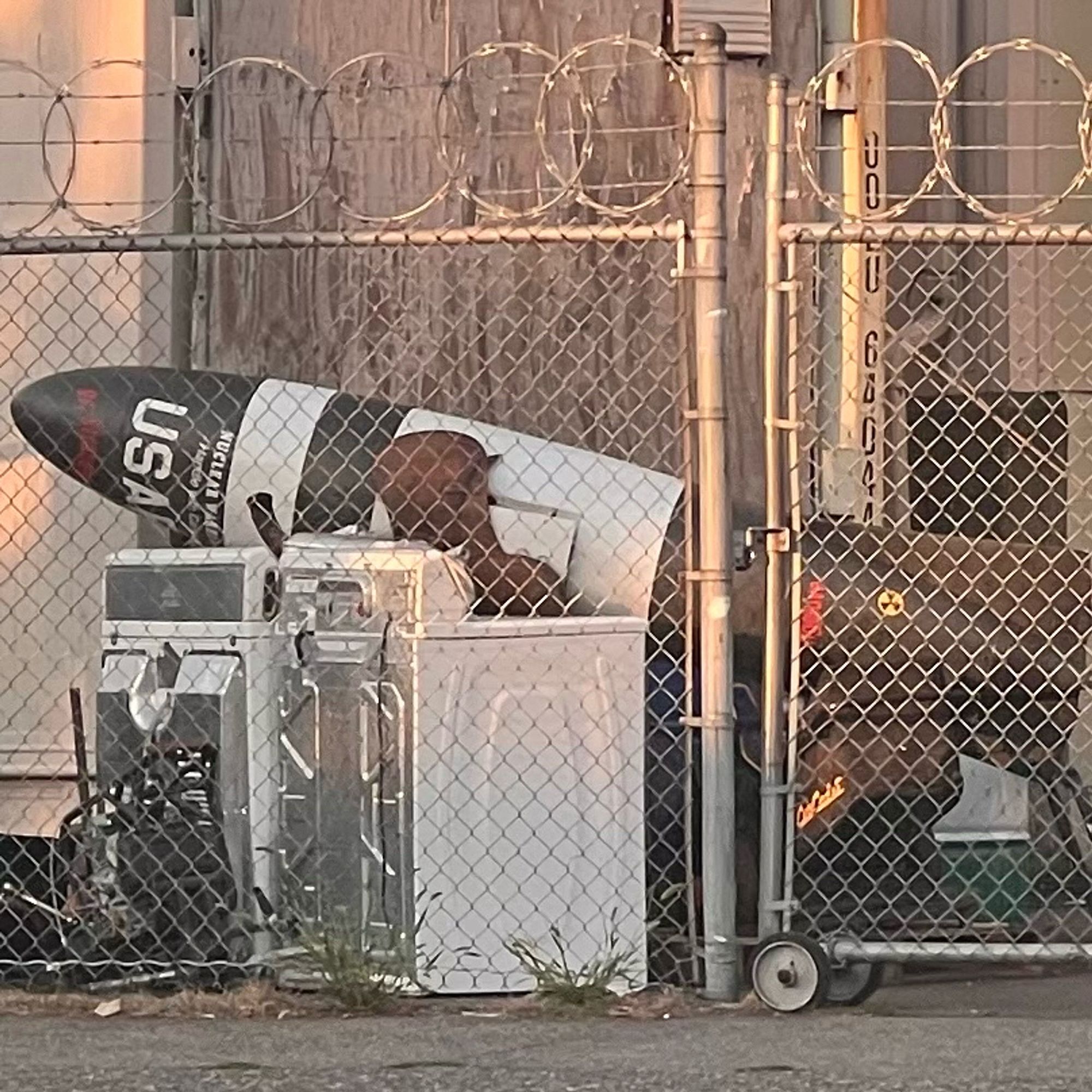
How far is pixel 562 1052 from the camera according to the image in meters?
4.79

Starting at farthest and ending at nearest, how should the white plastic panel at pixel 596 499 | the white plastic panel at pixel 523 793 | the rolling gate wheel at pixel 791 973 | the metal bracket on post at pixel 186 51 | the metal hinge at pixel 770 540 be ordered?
the metal bracket on post at pixel 186 51
the white plastic panel at pixel 596 499
the white plastic panel at pixel 523 793
the metal hinge at pixel 770 540
the rolling gate wheel at pixel 791 973

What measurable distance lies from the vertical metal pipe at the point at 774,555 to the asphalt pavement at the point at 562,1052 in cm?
38

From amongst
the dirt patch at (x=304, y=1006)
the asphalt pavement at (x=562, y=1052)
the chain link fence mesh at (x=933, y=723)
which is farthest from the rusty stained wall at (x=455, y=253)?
the asphalt pavement at (x=562, y=1052)

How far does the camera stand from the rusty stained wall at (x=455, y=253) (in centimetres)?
720

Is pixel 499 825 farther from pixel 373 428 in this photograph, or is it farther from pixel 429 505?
pixel 373 428

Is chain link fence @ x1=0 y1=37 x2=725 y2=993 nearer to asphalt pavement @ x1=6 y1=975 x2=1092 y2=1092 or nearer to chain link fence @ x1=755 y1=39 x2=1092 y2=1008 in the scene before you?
asphalt pavement @ x1=6 y1=975 x2=1092 y2=1092

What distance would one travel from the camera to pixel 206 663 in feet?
18.5

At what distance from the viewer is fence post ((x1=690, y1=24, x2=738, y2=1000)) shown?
5258 mm

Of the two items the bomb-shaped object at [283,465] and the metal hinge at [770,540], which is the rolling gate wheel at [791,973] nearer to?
the metal hinge at [770,540]

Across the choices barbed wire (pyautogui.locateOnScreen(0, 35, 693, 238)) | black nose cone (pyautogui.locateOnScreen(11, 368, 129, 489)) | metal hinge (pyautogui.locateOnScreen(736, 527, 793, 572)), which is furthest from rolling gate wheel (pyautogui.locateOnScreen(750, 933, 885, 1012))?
barbed wire (pyautogui.locateOnScreen(0, 35, 693, 238))

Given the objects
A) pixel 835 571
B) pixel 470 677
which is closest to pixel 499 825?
pixel 470 677

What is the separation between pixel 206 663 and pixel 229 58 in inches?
99.4

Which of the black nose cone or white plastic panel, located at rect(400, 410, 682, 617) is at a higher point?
the black nose cone

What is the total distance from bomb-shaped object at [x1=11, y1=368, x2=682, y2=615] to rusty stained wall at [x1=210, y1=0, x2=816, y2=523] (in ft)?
3.34
